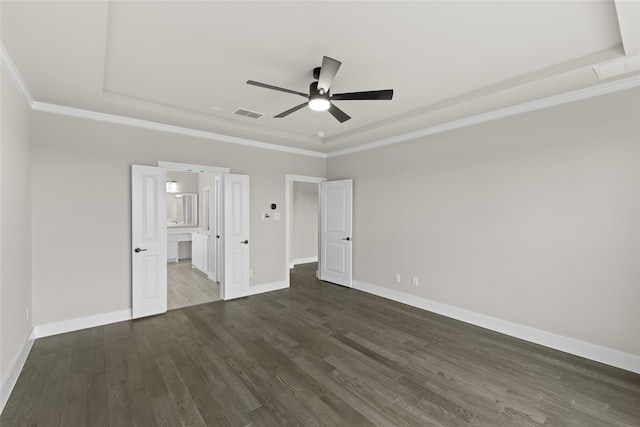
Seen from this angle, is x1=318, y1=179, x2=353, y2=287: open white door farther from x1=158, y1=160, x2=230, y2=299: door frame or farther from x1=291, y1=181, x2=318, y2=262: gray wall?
x1=158, y1=160, x2=230, y2=299: door frame

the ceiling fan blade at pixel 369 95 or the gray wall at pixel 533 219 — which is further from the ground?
the ceiling fan blade at pixel 369 95

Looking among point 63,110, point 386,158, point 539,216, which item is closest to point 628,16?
point 539,216

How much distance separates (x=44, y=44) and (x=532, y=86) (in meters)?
4.38

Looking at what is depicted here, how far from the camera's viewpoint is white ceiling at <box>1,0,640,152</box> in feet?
6.42

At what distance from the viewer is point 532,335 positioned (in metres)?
3.39

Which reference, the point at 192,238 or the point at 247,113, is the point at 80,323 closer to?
the point at 247,113

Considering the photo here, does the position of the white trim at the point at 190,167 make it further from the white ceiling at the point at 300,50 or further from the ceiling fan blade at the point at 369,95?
the ceiling fan blade at the point at 369,95

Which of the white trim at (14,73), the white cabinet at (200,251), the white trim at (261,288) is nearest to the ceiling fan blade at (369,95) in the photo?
the white trim at (14,73)

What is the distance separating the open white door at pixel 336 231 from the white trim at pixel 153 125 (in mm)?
1086

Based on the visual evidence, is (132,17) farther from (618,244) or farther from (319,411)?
(618,244)

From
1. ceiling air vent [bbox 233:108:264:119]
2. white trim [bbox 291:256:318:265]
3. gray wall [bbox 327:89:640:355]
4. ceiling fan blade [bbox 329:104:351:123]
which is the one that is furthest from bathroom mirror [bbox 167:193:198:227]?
ceiling fan blade [bbox 329:104:351:123]

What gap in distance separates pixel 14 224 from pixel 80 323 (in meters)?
1.68

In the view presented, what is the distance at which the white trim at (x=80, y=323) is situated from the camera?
3436 mm

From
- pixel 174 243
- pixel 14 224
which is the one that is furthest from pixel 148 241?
pixel 174 243
